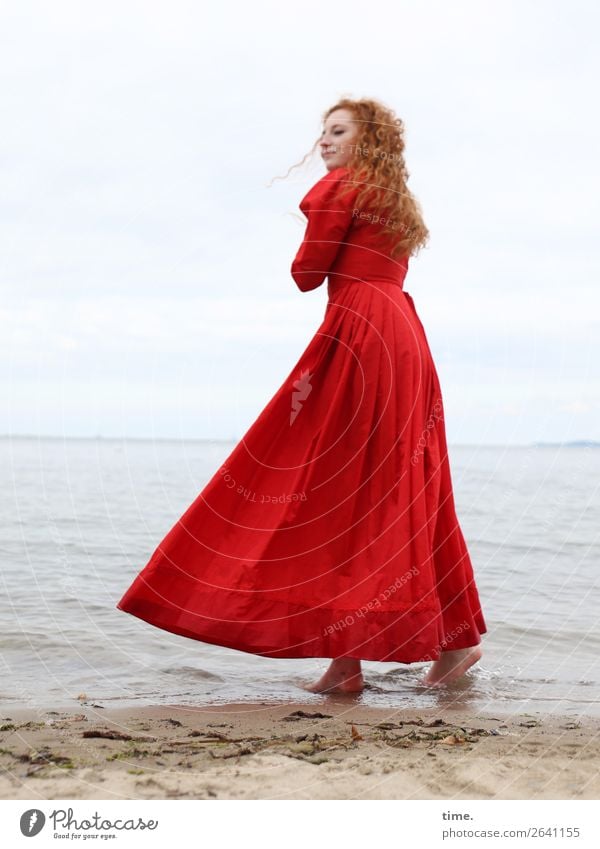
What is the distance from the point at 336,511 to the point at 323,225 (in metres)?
1.03

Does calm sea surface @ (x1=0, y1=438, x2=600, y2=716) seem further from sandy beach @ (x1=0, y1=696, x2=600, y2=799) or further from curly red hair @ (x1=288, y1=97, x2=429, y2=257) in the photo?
curly red hair @ (x1=288, y1=97, x2=429, y2=257)

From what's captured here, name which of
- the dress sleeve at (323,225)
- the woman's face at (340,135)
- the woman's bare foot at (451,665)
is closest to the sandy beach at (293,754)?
the woman's bare foot at (451,665)

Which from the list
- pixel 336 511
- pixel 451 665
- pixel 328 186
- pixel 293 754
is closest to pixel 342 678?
pixel 451 665

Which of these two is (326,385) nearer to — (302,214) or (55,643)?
(302,214)

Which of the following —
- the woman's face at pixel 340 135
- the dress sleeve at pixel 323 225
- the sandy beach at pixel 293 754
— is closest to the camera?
the sandy beach at pixel 293 754

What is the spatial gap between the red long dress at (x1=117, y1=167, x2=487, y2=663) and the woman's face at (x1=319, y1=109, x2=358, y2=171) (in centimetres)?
8

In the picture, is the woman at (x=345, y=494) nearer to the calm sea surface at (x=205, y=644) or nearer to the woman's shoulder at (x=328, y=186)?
the woman's shoulder at (x=328, y=186)

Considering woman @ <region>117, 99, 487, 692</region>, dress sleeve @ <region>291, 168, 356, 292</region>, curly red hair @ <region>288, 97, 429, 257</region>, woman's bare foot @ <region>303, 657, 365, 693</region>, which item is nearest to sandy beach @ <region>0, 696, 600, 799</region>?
woman's bare foot @ <region>303, 657, 365, 693</region>

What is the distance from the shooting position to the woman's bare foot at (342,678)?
138 inches

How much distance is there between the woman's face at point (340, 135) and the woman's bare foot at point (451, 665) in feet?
6.23

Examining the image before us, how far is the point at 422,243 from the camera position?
370 cm

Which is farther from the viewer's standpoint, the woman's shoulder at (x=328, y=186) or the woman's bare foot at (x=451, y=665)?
the woman's bare foot at (x=451, y=665)

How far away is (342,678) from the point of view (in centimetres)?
351
